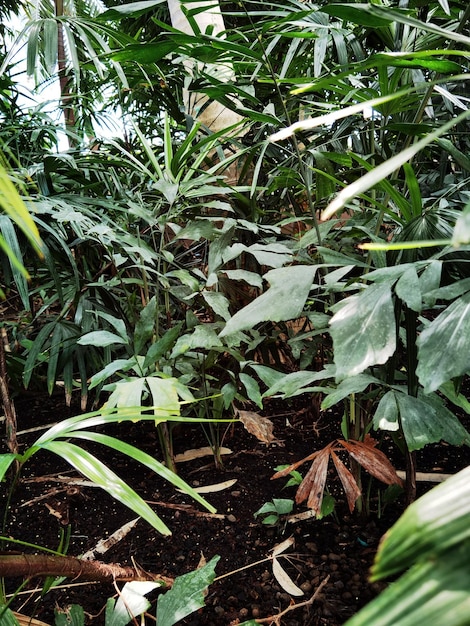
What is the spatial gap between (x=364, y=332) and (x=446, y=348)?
67mm

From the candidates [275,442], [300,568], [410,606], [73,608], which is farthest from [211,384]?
[410,606]

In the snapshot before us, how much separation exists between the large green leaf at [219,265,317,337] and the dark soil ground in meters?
0.39

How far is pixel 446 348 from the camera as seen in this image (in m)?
0.35

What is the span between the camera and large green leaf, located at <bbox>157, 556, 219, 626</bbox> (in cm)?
54

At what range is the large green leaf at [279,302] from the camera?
444mm

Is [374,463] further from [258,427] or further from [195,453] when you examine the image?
[195,453]

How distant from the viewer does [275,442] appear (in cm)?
107

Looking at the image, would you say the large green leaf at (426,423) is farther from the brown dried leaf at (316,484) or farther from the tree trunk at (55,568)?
the tree trunk at (55,568)

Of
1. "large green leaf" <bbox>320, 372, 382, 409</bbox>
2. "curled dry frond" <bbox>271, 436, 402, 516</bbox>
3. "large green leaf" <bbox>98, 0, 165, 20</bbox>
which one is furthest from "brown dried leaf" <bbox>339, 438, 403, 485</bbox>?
"large green leaf" <bbox>98, 0, 165, 20</bbox>

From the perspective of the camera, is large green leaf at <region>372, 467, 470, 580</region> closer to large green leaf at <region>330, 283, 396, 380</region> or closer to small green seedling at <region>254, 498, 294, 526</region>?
large green leaf at <region>330, 283, 396, 380</region>

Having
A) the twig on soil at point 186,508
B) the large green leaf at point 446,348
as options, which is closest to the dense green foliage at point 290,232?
the large green leaf at point 446,348

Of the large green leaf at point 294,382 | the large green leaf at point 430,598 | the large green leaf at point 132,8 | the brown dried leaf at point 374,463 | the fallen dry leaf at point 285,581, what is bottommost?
the fallen dry leaf at point 285,581

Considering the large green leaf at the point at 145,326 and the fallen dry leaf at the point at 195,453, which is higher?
the large green leaf at the point at 145,326

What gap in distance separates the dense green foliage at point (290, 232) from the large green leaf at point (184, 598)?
0.55ft
